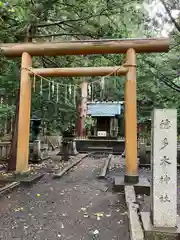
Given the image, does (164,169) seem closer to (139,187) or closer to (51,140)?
(139,187)

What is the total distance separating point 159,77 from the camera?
425 inches

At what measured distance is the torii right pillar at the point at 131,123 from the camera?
25.7 ft

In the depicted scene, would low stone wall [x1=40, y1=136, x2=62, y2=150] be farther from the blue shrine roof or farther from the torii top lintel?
the torii top lintel

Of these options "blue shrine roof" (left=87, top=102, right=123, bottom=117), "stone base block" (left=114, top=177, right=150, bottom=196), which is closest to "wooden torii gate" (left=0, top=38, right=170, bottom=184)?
"stone base block" (left=114, top=177, right=150, bottom=196)

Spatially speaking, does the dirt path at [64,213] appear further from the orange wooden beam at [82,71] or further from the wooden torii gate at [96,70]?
the orange wooden beam at [82,71]

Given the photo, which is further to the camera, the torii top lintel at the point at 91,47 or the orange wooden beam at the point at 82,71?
the orange wooden beam at the point at 82,71

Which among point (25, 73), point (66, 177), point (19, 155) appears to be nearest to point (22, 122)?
point (19, 155)

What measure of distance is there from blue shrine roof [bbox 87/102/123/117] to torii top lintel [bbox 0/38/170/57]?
40.2 feet

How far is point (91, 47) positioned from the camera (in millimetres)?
8297

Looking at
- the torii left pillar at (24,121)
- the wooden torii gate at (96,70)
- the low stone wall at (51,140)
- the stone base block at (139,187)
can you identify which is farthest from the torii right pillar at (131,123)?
the low stone wall at (51,140)

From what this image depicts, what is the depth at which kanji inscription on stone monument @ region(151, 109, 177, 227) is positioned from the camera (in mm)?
4098

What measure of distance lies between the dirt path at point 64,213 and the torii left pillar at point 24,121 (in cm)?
87

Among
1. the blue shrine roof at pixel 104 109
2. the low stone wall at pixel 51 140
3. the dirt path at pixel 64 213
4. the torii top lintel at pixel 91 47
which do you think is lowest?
the dirt path at pixel 64 213

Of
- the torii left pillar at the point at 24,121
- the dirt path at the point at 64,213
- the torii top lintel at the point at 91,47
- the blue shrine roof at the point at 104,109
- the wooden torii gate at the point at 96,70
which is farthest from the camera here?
the blue shrine roof at the point at 104,109
